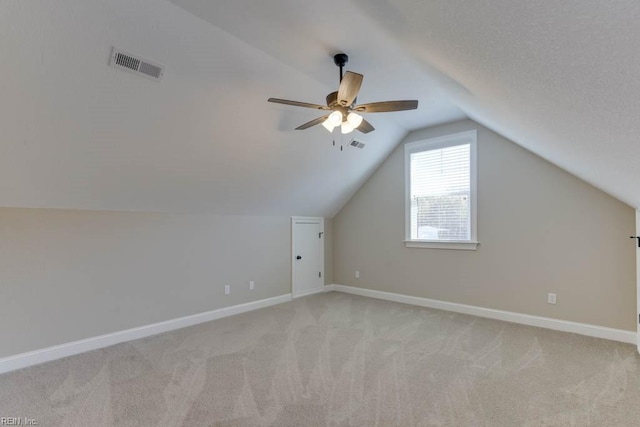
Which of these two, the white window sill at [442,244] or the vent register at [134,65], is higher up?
the vent register at [134,65]

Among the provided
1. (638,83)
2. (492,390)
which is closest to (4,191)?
(638,83)

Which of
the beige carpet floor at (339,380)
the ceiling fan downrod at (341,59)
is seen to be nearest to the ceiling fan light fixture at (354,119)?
the ceiling fan downrod at (341,59)

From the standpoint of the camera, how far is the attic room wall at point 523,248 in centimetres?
347

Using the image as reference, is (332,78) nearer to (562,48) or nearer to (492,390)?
(562,48)

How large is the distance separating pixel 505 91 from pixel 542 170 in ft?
8.49

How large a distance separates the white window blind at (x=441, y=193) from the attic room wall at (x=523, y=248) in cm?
20

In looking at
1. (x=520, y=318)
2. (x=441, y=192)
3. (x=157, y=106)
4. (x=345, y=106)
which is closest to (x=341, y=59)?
(x=345, y=106)

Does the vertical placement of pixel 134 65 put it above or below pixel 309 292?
above

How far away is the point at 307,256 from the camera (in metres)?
5.61

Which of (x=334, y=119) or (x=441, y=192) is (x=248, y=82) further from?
(x=441, y=192)

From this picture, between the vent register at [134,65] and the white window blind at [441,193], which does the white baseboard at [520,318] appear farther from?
the vent register at [134,65]

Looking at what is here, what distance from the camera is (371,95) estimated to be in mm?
3600

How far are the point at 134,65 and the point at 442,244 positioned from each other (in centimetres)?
432

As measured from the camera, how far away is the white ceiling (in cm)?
108
